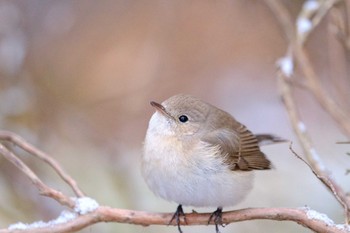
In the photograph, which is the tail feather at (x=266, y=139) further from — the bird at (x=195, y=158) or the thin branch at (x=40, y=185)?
the thin branch at (x=40, y=185)

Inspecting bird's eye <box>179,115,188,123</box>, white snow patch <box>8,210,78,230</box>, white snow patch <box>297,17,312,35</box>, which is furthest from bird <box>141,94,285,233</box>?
white snow patch <box>297,17,312,35</box>

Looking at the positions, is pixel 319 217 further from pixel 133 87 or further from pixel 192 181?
pixel 133 87

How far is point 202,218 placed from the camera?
2764mm

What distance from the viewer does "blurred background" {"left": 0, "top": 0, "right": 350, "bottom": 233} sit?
4668 millimetres

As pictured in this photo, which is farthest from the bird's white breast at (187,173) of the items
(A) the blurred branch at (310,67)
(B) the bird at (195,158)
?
(A) the blurred branch at (310,67)

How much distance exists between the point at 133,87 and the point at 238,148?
9.42 feet

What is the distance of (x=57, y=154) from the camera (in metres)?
5.12

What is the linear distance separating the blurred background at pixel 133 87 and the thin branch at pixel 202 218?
4.11 ft

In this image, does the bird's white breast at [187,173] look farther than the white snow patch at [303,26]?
No

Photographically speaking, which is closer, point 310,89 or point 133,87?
point 310,89

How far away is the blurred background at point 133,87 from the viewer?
4668 millimetres

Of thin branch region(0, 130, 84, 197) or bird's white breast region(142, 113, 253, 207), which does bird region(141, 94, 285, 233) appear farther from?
thin branch region(0, 130, 84, 197)

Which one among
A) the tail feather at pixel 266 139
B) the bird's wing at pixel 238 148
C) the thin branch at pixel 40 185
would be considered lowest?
the thin branch at pixel 40 185

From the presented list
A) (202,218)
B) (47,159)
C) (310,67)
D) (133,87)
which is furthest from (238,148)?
(133,87)
